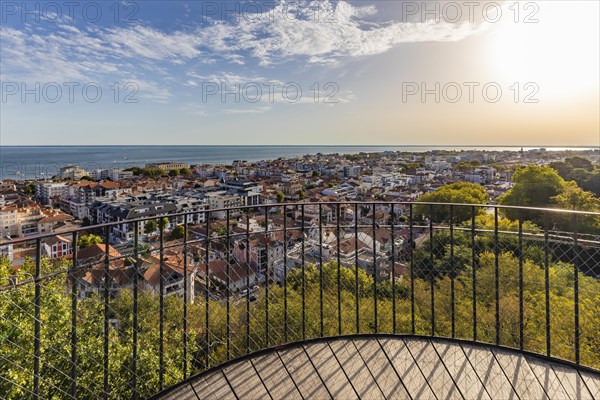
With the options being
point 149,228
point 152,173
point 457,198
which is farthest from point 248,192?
point 152,173

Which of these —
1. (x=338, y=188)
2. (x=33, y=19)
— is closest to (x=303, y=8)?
(x=33, y=19)

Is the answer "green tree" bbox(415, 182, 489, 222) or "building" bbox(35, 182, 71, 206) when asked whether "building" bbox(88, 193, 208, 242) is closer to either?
"building" bbox(35, 182, 71, 206)

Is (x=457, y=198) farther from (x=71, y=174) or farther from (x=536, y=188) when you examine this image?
(x=71, y=174)

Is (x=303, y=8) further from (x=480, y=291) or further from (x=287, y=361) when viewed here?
(x=480, y=291)

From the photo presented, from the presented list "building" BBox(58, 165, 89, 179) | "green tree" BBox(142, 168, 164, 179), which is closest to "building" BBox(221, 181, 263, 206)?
"green tree" BBox(142, 168, 164, 179)

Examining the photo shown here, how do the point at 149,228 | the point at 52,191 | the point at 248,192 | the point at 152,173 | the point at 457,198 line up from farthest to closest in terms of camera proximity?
the point at 152,173
the point at 52,191
the point at 248,192
the point at 457,198
the point at 149,228

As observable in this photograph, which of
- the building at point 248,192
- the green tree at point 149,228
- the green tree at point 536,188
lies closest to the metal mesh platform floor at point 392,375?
the green tree at point 149,228
